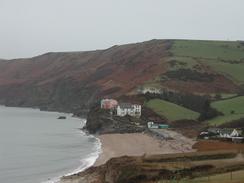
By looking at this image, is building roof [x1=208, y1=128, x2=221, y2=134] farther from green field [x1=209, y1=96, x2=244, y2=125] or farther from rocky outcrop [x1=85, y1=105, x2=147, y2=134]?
rocky outcrop [x1=85, y1=105, x2=147, y2=134]

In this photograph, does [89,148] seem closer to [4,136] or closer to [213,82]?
[4,136]

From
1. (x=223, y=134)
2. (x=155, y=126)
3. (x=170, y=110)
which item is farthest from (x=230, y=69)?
(x=223, y=134)

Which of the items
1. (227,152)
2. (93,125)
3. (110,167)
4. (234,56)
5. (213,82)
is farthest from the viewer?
(234,56)

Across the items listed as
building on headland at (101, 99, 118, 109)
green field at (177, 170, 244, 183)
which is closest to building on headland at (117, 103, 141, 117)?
building on headland at (101, 99, 118, 109)

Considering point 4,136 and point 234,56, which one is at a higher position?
point 234,56

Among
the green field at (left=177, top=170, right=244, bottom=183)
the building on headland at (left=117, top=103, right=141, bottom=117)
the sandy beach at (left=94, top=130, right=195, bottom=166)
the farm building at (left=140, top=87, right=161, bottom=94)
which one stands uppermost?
the farm building at (left=140, top=87, right=161, bottom=94)

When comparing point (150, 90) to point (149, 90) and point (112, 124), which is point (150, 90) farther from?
point (112, 124)

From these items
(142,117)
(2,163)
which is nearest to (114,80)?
(142,117)
